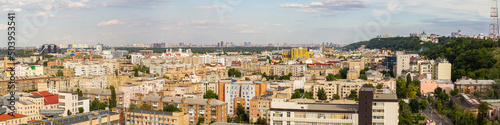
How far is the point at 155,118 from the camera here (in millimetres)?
8539

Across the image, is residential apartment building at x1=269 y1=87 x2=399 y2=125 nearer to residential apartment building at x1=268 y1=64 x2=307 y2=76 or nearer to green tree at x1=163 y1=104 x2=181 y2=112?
green tree at x1=163 y1=104 x2=181 y2=112

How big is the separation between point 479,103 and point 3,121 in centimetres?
999

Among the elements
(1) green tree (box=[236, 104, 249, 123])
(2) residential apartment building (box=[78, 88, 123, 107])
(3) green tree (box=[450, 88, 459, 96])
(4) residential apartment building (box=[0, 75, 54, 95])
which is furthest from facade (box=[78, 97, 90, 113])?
(3) green tree (box=[450, 88, 459, 96])

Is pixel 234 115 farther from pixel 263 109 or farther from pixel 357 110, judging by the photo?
pixel 357 110

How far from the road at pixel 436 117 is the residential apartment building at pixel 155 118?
219 inches

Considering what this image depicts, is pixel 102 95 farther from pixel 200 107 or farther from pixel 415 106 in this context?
pixel 415 106

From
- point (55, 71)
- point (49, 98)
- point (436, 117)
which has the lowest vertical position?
point (436, 117)

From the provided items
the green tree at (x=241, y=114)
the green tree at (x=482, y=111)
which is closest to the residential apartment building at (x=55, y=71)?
the green tree at (x=241, y=114)

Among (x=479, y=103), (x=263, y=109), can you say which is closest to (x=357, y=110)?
(x=263, y=109)

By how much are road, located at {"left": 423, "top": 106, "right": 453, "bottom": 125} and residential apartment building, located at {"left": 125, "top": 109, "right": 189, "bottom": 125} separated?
219 inches

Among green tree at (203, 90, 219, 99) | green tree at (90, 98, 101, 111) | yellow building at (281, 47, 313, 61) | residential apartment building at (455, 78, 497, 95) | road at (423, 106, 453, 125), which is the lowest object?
road at (423, 106, 453, 125)

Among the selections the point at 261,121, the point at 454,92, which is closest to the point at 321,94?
the point at 261,121

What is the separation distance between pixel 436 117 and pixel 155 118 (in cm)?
638

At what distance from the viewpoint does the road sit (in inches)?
390
